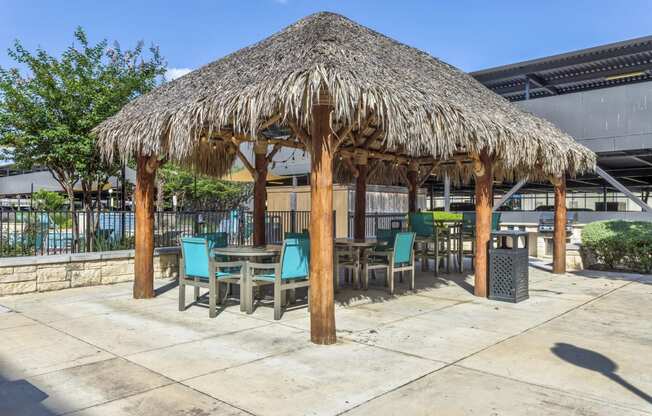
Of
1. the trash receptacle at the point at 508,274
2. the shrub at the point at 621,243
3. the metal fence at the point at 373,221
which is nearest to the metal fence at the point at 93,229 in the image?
the metal fence at the point at 373,221

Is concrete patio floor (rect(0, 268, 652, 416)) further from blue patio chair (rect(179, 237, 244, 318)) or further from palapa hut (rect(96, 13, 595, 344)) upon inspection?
palapa hut (rect(96, 13, 595, 344))

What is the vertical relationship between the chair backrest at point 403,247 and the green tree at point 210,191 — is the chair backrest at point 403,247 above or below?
below

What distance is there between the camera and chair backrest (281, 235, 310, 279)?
629 centimetres

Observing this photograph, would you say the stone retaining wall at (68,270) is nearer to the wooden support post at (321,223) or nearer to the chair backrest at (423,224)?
the chair backrest at (423,224)

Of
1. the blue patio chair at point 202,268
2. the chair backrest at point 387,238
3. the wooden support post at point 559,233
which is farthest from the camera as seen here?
the wooden support post at point 559,233

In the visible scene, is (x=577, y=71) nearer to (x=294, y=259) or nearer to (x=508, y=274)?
(x=508, y=274)

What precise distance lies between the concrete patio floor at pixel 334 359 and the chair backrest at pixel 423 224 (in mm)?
3162

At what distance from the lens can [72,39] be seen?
1068cm

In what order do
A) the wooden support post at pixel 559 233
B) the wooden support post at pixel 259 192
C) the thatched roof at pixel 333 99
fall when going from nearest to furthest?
the thatched roof at pixel 333 99 < the wooden support post at pixel 259 192 < the wooden support post at pixel 559 233

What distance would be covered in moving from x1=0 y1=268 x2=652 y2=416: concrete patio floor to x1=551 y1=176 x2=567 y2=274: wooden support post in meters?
3.56

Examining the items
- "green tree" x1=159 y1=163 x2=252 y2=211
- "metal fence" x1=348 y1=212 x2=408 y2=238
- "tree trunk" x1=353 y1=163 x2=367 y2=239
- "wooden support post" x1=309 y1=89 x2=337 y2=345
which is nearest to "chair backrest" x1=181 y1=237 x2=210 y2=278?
"wooden support post" x1=309 y1=89 x2=337 y2=345

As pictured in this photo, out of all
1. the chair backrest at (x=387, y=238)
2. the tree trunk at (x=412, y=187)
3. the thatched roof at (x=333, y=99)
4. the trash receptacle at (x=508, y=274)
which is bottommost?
the trash receptacle at (x=508, y=274)

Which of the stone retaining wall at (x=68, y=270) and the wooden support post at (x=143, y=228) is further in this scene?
the stone retaining wall at (x=68, y=270)

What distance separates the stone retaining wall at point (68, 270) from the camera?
8.01 metres
